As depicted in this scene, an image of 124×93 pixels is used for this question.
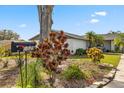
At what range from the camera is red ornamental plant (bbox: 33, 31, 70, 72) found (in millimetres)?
4598

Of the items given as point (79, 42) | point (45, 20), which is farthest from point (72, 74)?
point (79, 42)

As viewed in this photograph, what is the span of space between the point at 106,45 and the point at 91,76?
7.82 meters

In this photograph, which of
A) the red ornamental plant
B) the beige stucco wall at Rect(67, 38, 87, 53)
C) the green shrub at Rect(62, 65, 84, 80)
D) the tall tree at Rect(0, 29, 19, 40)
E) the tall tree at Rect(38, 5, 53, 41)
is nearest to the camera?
the red ornamental plant

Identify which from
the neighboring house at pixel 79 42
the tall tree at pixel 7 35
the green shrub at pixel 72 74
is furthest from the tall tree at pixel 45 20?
the tall tree at pixel 7 35

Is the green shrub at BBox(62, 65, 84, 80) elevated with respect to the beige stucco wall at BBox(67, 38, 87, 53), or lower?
lower

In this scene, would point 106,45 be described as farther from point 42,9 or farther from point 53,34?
point 53,34

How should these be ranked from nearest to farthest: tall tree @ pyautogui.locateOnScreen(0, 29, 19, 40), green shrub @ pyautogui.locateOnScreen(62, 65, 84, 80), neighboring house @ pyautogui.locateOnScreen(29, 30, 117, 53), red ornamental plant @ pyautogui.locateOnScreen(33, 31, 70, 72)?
red ornamental plant @ pyautogui.locateOnScreen(33, 31, 70, 72) < green shrub @ pyautogui.locateOnScreen(62, 65, 84, 80) < neighboring house @ pyautogui.locateOnScreen(29, 30, 117, 53) < tall tree @ pyautogui.locateOnScreen(0, 29, 19, 40)

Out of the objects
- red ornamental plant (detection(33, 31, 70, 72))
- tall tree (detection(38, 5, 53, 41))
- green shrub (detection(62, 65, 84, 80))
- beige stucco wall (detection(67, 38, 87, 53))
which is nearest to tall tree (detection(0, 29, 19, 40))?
beige stucco wall (detection(67, 38, 87, 53))

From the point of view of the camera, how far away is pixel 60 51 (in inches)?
183

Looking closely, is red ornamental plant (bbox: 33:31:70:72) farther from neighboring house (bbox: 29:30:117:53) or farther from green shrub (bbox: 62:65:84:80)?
neighboring house (bbox: 29:30:117:53)

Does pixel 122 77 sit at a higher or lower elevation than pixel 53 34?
lower
